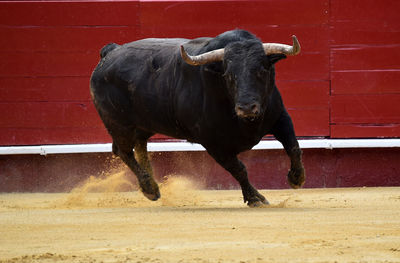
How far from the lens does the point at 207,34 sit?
28.4ft

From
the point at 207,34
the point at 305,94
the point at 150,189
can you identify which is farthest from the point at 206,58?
the point at 305,94

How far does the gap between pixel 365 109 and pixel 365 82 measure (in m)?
0.25

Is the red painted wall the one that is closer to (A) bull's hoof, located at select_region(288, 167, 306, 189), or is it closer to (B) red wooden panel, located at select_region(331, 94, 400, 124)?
(B) red wooden panel, located at select_region(331, 94, 400, 124)

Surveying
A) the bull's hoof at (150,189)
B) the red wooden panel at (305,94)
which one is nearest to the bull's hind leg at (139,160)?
the bull's hoof at (150,189)

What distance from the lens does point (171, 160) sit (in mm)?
8844

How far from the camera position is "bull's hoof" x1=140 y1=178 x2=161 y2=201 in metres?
6.93

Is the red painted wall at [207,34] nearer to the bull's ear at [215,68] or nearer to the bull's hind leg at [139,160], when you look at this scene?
the bull's hind leg at [139,160]

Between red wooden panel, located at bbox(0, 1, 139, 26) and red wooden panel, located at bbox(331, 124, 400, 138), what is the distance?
7.06 ft

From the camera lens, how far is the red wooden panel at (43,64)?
885cm

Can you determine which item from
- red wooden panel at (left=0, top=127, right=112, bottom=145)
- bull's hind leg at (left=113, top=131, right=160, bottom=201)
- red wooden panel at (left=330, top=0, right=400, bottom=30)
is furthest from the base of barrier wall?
bull's hind leg at (left=113, top=131, right=160, bottom=201)

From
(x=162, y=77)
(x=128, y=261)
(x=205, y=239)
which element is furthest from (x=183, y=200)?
(x=128, y=261)

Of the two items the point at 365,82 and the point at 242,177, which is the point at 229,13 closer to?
the point at 365,82

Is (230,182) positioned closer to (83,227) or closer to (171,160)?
(171,160)

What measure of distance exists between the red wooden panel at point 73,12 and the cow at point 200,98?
1.13m
